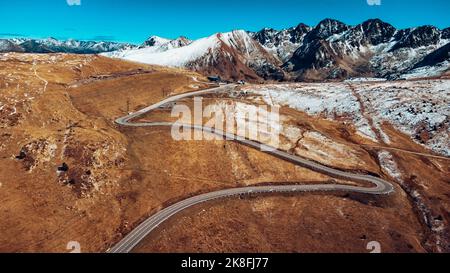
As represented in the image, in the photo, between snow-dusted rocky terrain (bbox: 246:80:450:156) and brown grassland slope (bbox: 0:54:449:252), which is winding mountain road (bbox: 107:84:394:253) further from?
snow-dusted rocky terrain (bbox: 246:80:450:156)

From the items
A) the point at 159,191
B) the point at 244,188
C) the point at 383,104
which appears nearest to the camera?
the point at 159,191

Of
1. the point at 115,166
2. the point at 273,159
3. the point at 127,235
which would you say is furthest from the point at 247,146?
the point at 127,235

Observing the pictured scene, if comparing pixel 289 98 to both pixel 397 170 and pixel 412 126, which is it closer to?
pixel 412 126

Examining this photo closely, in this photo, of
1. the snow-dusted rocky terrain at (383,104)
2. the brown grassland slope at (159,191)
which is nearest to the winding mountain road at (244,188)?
the brown grassland slope at (159,191)

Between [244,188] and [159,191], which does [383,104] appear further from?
[159,191]

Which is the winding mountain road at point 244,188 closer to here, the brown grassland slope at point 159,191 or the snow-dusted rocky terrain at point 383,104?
the brown grassland slope at point 159,191

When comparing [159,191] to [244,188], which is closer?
[159,191]

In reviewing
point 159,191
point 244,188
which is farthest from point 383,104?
point 159,191

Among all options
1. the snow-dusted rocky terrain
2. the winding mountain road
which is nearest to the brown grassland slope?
the winding mountain road
